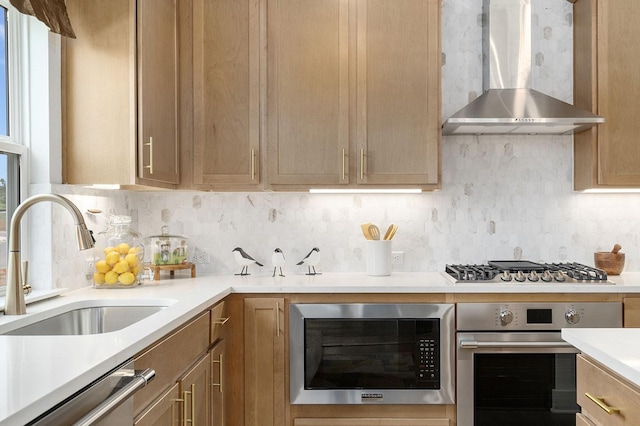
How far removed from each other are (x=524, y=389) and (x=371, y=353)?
2.44ft

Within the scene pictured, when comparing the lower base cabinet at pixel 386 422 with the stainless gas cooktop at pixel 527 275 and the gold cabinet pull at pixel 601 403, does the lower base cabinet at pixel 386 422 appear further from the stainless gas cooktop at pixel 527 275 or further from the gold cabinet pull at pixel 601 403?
the gold cabinet pull at pixel 601 403

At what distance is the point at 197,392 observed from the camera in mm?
2055

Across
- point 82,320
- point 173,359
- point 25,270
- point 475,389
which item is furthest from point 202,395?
point 475,389

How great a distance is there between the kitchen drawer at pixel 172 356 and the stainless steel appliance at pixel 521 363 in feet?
4.02

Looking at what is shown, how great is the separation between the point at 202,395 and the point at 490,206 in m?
1.98

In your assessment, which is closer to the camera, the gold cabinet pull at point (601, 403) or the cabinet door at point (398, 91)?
the gold cabinet pull at point (601, 403)

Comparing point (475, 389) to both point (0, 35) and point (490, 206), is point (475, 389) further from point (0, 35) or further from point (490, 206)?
point (0, 35)

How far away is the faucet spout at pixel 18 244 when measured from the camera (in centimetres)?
172

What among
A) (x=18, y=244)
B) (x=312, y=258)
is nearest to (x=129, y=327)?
(x=18, y=244)

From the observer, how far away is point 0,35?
2.16 m

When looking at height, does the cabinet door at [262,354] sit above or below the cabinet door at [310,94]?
below

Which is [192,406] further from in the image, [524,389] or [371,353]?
[524,389]

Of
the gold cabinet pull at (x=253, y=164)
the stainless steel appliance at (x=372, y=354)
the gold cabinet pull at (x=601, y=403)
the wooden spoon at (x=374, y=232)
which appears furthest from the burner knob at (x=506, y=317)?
the gold cabinet pull at (x=253, y=164)

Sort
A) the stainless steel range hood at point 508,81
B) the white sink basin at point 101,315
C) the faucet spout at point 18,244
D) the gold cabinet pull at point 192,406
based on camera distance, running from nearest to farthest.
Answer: the faucet spout at point 18,244 < the gold cabinet pull at point 192,406 < the white sink basin at point 101,315 < the stainless steel range hood at point 508,81
